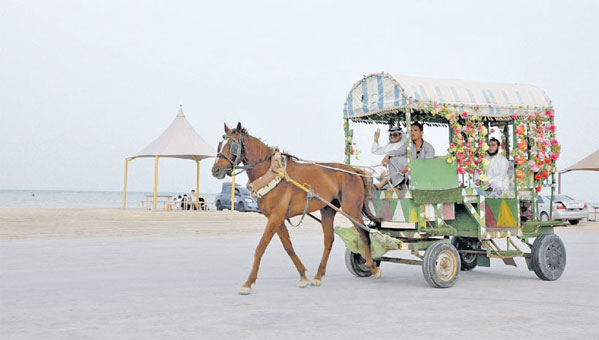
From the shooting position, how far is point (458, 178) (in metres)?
10.6

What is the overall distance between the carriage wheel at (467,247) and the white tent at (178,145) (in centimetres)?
2444

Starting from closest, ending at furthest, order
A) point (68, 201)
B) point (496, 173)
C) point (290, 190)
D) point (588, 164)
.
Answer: point (290, 190), point (496, 173), point (588, 164), point (68, 201)

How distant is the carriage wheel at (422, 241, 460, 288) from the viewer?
31.8 ft

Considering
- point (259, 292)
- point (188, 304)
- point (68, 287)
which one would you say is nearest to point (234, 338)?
point (188, 304)

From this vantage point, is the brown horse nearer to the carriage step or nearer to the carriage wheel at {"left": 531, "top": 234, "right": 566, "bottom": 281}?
the carriage step

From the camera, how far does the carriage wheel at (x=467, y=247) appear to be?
41.0ft

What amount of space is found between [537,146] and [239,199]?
28.7 metres

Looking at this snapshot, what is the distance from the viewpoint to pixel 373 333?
21.5 feet

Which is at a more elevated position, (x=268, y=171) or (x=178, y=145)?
(x=178, y=145)

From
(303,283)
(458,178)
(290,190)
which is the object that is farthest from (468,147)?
(303,283)

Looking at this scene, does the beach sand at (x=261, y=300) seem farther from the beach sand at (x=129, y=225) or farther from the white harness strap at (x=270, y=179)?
the beach sand at (x=129, y=225)

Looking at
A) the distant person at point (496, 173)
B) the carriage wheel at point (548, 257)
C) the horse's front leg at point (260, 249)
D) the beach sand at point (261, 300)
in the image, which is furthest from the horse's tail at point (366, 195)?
the carriage wheel at point (548, 257)

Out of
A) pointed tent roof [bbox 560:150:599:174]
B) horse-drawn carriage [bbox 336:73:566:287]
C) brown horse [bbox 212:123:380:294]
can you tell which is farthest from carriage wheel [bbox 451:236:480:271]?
pointed tent roof [bbox 560:150:599:174]

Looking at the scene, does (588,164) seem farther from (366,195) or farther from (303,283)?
(303,283)
